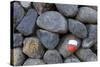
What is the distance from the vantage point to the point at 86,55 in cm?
192

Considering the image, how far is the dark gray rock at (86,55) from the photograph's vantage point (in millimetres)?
1896

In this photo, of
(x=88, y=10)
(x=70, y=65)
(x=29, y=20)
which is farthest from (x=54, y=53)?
(x=88, y=10)

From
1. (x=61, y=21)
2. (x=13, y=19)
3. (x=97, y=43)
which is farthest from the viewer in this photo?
(x=97, y=43)

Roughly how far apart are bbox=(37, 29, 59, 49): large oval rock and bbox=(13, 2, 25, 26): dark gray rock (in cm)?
17

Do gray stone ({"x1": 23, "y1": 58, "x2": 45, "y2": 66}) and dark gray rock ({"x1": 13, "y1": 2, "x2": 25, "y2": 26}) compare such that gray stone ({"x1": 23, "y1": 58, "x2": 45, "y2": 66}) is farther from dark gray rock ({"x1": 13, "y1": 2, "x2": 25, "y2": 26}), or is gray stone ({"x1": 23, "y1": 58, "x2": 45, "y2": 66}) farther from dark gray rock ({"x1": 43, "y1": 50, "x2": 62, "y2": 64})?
dark gray rock ({"x1": 13, "y1": 2, "x2": 25, "y2": 26})

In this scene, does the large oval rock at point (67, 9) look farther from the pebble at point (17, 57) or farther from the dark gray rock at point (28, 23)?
the pebble at point (17, 57)

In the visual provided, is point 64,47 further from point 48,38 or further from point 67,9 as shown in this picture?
→ point 67,9

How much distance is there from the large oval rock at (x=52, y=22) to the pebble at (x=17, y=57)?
239 millimetres

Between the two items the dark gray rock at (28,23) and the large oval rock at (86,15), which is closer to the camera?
the dark gray rock at (28,23)

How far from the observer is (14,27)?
1.67 m

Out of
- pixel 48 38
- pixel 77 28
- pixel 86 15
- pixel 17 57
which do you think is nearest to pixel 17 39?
pixel 17 57

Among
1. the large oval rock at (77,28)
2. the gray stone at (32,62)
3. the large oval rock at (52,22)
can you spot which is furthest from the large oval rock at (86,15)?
the gray stone at (32,62)
